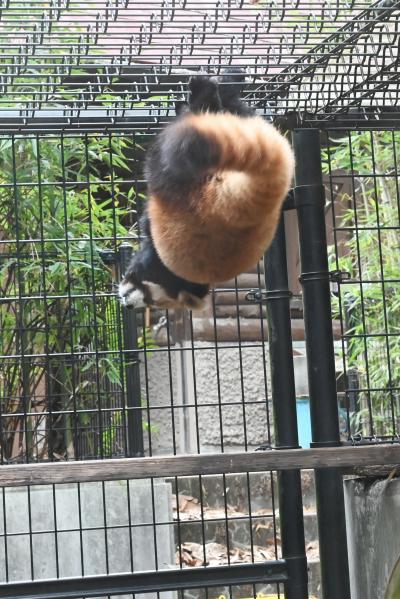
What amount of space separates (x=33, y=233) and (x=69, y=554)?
1.87 metres

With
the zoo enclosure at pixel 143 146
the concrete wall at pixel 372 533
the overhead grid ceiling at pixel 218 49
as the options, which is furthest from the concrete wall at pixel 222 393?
the overhead grid ceiling at pixel 218 49

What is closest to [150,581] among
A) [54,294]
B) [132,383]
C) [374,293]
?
[132,383]

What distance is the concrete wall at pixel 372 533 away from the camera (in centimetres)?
349

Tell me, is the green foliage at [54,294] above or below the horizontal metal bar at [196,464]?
above

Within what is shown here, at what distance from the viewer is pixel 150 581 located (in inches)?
135

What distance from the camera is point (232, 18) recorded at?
9.38 feet

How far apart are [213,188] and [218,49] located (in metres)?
0.64

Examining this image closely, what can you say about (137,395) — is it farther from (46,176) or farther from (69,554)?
(46,176)

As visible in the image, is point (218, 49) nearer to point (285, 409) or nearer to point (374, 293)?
point (285, 409)

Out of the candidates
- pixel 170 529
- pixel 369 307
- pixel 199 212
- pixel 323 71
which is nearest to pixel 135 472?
pixel 199 212

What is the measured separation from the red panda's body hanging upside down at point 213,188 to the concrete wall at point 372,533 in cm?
127

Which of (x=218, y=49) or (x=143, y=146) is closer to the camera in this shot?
(x=218, y=49)

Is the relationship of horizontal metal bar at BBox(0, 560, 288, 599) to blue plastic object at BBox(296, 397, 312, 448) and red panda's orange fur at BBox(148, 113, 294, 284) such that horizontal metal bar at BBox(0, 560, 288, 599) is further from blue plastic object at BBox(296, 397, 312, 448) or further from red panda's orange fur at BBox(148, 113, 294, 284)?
blue plastic object at BBox(296, 397, 312, 448)

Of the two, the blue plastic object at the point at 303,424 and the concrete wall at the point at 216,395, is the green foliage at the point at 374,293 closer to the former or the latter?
the blue plastic object at the point at 303,424
